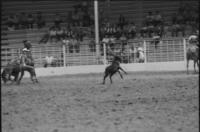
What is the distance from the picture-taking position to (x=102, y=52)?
22203 millimetres

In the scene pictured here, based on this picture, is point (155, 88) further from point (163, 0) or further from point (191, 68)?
point (163, 0)

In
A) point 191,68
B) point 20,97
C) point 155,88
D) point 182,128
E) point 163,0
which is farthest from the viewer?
point 163,0

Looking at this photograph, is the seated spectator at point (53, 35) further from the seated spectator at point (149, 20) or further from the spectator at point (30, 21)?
the seated spectator at point (149, 20)

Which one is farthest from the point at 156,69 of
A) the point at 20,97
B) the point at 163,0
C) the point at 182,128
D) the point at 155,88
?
the point at 182,128

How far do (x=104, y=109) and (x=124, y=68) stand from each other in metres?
12.2

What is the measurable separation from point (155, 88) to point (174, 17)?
38.5ft

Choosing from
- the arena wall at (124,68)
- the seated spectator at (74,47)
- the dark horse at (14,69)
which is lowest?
the arena wall at (124,68)

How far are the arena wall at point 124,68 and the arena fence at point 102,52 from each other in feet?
0.84

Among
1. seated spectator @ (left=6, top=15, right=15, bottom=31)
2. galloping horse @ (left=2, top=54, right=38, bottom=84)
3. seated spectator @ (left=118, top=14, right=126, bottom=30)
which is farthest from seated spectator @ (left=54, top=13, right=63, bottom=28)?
galloping horse @ (left=2, top=54, right=38, bottom=84)

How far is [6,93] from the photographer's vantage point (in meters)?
13.2

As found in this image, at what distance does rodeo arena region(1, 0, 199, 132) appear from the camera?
9.36 metres

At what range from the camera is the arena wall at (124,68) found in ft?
70.5

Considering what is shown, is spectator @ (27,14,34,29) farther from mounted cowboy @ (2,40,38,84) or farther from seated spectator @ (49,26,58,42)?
mounted cowboy @ (2,40,38,84)

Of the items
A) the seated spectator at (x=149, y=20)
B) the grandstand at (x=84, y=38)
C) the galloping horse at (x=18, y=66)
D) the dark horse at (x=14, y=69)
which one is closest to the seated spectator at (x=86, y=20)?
the grandstand at (x=84, y=38)
